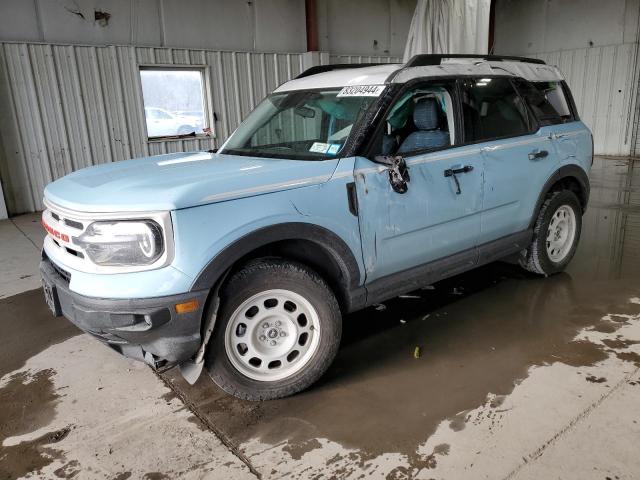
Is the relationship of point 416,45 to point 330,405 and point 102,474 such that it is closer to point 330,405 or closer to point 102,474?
point 330,405

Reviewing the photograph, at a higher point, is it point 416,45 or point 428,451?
point 416,45

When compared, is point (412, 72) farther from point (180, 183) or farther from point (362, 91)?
point (180, 183)

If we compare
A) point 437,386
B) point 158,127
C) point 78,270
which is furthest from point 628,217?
point 158,127

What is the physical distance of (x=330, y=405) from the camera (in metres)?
2.77

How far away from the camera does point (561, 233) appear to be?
4.58 m

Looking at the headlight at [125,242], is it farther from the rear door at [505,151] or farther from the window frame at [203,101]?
the window frame at [203,101]

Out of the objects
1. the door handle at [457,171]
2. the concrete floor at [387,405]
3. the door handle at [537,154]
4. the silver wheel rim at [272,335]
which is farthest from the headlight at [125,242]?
the door handle at [537,154]

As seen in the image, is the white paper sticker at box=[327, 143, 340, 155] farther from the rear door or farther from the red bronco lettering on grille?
the red bronco lettering on grille

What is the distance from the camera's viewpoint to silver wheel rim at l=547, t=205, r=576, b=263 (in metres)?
4.44

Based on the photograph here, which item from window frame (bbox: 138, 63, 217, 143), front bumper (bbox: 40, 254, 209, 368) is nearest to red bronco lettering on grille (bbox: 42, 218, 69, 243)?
front bumper (bbox: 40, 254, 209, 368)

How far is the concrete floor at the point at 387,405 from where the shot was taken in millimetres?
2318

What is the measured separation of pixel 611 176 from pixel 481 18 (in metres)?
5.18

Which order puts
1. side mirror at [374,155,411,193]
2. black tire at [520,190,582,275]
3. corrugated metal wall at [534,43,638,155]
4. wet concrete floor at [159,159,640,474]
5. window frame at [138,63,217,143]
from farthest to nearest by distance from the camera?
corrugated metal wall at [534,43,638,155]
window frame at [138,63,217,143]
black tire at [520,190,582,275]
side mirror at [374,155,411,193]
wet concrete floor at [159,159,640,474]

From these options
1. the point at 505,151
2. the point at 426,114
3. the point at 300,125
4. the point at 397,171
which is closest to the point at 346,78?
the point at 300,125
